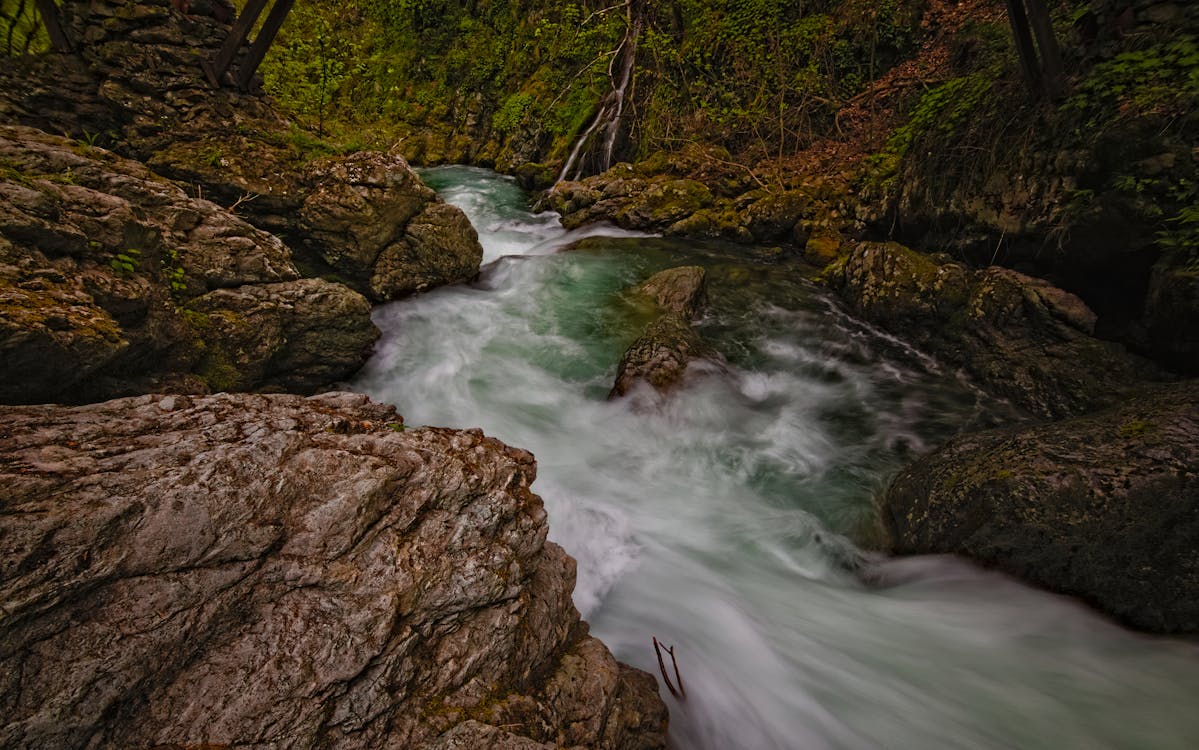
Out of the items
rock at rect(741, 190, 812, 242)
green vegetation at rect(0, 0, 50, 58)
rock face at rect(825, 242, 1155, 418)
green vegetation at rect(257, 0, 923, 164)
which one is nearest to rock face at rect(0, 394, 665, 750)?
green vegetation at rect(0, 0, 50, 58)

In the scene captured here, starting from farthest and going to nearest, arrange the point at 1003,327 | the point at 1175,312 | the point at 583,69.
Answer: the point at 583,69 < the point at 1003,327 < the point at 1175,312

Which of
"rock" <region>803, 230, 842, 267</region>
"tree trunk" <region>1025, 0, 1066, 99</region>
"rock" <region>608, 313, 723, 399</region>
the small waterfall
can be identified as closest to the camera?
"tree trunk" <region>1025, 0, 1066, 99</region>

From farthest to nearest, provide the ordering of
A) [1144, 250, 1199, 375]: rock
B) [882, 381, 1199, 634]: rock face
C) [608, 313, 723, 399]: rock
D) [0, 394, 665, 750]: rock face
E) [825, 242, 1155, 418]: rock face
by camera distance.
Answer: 1. [608, 313, 723, 399]: rock
2. [825, 242, 1155, 418]: rock face
3. [1144, 250, 1199, 375]: rock
4. [882, 381, 1199, 634]: rock face
5. [0, 394, 665, 750]: rock face

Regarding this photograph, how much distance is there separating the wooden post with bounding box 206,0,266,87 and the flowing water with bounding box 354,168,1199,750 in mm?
3309

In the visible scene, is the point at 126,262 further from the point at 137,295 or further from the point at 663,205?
the point at 663,205

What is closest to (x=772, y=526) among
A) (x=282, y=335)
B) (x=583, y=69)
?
(x=282, y=335)

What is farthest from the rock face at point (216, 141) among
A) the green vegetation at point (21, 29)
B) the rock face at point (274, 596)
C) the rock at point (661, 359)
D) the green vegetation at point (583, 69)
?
the rock face at point (274, 596)

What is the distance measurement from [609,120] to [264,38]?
10.6 meters

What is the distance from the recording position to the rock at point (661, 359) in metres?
6.12

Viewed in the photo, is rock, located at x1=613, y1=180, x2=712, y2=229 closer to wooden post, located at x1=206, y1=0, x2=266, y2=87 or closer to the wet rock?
the wet rock

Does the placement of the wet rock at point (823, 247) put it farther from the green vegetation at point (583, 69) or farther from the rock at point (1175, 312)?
the rock at point (1175, 312)

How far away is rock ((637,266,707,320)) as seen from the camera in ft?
26.4

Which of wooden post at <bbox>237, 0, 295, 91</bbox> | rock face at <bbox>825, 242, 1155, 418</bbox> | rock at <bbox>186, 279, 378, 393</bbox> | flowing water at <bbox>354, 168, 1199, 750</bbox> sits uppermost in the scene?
wooden post at <bbox>237, 0, 295, 91</bbox>

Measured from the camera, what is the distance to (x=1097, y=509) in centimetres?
330
